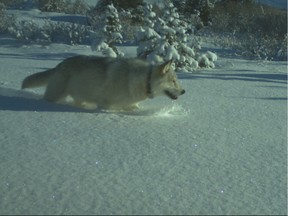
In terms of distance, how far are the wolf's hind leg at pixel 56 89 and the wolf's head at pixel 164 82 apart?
1038 mm

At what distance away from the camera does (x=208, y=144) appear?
409cm

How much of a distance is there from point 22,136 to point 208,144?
156cm

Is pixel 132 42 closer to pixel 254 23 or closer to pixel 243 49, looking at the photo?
pixel 243 49

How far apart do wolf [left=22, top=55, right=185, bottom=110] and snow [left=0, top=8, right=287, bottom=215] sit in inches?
8.3

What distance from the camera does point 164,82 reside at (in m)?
5.63

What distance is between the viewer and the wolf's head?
5.56m

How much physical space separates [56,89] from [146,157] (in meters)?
2.32

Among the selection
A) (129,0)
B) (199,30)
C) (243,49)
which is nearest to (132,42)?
(243,49)

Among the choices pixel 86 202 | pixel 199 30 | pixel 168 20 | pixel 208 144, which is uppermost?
pixel 86 202

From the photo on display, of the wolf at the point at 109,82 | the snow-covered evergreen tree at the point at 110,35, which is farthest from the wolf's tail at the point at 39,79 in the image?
the snow-covered evergreen tree at the point at 110,35

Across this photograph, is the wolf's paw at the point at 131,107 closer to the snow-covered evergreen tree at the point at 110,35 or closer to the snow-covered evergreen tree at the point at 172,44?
the snow-covered evergreen tree at the point at 172,44

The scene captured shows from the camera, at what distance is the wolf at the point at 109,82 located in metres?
5.52

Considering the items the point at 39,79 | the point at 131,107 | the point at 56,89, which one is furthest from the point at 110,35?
the point at 131,107

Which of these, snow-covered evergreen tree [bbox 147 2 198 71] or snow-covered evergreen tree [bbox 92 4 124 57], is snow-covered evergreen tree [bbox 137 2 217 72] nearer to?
snow-covered evergreen tree [bbox 147 2 198 71]
